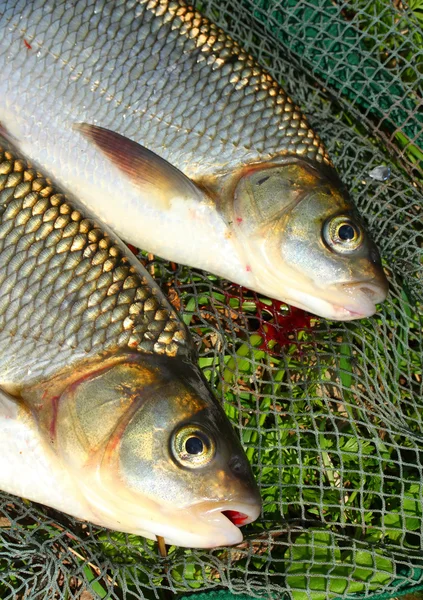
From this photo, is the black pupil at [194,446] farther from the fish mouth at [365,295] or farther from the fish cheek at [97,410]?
the fish mouth at [365,295]

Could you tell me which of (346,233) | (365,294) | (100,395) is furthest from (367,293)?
(100,395)

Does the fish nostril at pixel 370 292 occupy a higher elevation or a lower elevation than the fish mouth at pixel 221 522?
higher

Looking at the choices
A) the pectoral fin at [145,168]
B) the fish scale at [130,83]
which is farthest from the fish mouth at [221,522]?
the fish scale at [130,83]

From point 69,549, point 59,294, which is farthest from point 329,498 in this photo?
point 59,294

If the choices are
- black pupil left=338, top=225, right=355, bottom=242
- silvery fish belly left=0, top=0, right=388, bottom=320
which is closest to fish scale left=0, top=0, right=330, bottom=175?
silvery fish belly left=0, top=0, right=388, bottom=320

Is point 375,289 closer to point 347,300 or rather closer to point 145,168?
point 347,300

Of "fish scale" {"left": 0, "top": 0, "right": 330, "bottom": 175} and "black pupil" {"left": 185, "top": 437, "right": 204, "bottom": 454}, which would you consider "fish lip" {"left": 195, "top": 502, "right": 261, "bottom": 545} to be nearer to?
"black pupil" {"left": 185, "top": 437, "right": 204, "bottom": 454}
